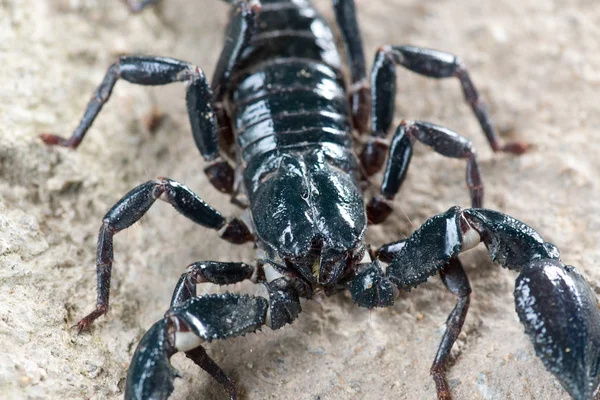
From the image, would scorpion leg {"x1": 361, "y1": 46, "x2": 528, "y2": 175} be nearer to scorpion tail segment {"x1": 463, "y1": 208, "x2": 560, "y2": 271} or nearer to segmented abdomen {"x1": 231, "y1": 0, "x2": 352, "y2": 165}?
segmented abdomen {"x1": 231, "y1": 0, "x2": 352, "y2": 165}

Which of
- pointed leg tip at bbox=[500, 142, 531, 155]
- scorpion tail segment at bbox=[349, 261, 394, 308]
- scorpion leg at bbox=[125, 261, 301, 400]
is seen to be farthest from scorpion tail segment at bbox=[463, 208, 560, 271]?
pointed leg tip at bbox=[500, 142, 531, 155]

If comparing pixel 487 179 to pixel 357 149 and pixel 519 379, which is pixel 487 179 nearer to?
pixel 357 149

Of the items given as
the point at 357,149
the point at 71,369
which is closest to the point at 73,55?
the point at 357,149

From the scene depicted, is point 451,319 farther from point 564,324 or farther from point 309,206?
point 309,206

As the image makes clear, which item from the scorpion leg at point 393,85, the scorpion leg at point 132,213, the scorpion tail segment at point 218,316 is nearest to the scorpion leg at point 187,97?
the scorpion leg at point 132,213

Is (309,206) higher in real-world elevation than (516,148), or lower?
higher

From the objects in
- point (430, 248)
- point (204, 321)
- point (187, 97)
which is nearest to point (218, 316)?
point (204, 321)
